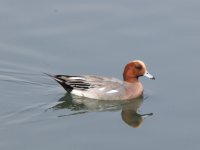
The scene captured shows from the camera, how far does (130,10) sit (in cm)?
1631

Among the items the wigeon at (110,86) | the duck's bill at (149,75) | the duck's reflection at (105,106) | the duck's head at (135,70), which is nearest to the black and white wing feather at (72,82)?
the wigeon at (110,86)

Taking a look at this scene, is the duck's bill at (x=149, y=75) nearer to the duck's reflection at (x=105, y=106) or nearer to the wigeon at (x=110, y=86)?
the wigeon at (x=110, y=86)

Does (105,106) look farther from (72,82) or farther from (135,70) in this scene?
(135,70)

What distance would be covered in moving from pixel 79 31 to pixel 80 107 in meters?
2.44

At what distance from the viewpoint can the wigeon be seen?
1386 centimetres

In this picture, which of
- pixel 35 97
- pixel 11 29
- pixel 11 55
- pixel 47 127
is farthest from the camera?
pixel 11 29

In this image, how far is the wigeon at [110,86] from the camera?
1386 centimetres

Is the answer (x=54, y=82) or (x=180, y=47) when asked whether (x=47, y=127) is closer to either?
(x=54, y=82)

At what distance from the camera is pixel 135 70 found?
46.5 ft

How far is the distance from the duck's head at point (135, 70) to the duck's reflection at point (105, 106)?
0.45 m

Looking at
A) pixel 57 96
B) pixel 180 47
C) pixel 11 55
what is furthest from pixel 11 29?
pixel 180 47

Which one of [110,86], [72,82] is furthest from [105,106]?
[72,82]

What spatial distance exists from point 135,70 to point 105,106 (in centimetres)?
94

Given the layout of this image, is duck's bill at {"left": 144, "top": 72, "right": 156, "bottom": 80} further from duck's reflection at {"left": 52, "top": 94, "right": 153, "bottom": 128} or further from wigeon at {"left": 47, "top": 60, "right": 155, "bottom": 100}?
duck's reflection at {"left": 52, "top": 94, "right": 153, "bottom": 128}
